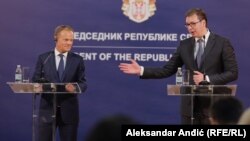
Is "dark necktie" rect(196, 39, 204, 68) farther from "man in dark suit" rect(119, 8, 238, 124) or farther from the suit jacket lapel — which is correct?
the suit jacket lapel

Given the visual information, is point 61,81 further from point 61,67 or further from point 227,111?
point 227,111

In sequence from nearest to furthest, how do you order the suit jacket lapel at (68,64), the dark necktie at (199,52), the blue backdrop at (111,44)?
the dark necktie at (199,52), the suit jacket lapel at (68,64), the blue backdrop at (111,44)

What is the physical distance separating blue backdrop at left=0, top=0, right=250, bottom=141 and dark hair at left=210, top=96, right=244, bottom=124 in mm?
5623

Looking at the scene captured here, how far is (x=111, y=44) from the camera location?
9211 millimetres

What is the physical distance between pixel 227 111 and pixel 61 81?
3946 millimetres

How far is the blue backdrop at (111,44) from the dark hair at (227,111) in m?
5.62

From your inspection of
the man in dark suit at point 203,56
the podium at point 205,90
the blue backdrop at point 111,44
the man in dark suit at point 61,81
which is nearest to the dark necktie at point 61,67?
the man in dark suit at point 61,81

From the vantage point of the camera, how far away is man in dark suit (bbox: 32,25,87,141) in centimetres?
705

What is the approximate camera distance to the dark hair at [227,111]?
3.43m

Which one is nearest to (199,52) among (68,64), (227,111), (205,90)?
(205,90)

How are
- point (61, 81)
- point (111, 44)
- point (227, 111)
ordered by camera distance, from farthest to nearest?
point (111, 44)
point (61, 81)
point (227, 111)

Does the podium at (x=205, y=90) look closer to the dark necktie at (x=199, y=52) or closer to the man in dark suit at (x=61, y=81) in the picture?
the dark necktie at (x=199, y=52)

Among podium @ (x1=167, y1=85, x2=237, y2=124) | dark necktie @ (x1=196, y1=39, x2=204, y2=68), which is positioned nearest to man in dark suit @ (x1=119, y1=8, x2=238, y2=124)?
dark necktie @ (x1=196, y1=39, x2=204, y2=68)

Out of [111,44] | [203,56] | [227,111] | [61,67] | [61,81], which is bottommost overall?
[227,111]
